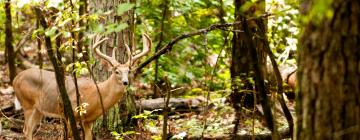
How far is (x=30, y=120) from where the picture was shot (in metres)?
9.43

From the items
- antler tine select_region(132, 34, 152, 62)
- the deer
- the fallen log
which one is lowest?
the fallen log

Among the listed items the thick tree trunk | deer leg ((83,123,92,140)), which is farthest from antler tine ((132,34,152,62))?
the thick tree trunk

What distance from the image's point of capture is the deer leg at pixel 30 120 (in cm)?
920

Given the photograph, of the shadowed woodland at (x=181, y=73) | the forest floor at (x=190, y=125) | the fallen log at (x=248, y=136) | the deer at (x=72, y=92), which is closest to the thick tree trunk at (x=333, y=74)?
the shadowed woodland at (x=181, y=73)

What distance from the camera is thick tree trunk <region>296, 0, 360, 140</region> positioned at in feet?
10.8

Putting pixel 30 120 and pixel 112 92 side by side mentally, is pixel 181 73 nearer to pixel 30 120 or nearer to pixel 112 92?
pixel 112 92

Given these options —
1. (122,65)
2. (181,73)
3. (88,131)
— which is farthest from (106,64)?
(181,73)

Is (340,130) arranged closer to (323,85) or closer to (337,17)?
(323,85)

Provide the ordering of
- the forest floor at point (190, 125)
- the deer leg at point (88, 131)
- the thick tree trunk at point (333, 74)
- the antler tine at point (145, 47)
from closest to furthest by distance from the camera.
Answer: the thick tree trunk at point (333, 74) < the forest floor at point (190, 125) < the deer leg at point (88, 131) < the antler tine at point (145, 47)

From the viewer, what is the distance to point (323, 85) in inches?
136

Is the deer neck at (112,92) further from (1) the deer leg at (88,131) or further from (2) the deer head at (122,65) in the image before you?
(1) the deer leg at (88,131)

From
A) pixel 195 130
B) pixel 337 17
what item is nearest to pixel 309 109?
pixel 337 17

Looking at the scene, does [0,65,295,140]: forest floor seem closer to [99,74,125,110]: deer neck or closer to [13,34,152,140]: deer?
[13,34,152,140]: deer

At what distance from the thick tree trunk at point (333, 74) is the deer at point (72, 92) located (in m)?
4.86
